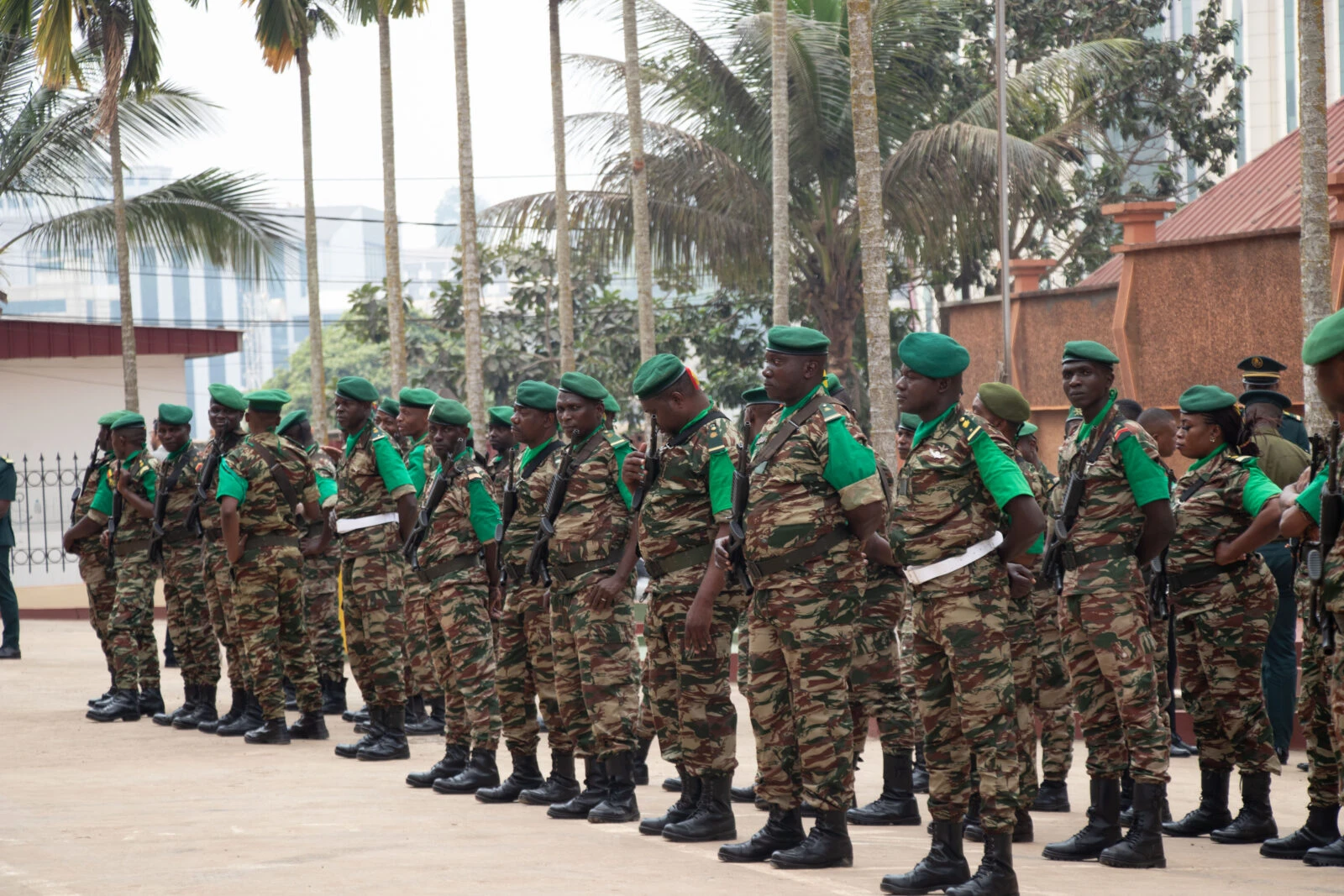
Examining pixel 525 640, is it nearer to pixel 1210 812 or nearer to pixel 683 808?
pixel 683 808

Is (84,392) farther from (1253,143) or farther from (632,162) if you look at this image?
(1253,143)

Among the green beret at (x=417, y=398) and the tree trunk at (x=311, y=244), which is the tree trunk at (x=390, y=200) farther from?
the green beret at (x=417, y=398)

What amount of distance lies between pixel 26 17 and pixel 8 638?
766cm

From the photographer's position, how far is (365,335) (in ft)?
88.0

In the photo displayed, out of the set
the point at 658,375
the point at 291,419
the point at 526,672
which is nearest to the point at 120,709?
the point at 291,419

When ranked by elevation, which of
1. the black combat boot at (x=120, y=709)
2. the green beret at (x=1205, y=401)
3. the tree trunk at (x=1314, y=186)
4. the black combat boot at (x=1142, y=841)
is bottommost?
the black combat boot at (x=120, y=709)

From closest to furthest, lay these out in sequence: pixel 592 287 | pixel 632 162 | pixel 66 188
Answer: pixel 632 162
pixel 66 188
pixel 592 287

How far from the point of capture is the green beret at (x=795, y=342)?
5.82 m

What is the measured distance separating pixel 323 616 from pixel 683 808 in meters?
5.28

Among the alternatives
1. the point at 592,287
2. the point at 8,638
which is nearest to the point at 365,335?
the point at 592,287

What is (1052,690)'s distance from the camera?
688cm

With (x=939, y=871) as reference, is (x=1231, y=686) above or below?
above

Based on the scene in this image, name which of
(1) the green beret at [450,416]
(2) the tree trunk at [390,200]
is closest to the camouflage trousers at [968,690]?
(1) the green beret at [450,416]

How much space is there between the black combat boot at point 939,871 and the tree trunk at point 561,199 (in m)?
12.6
